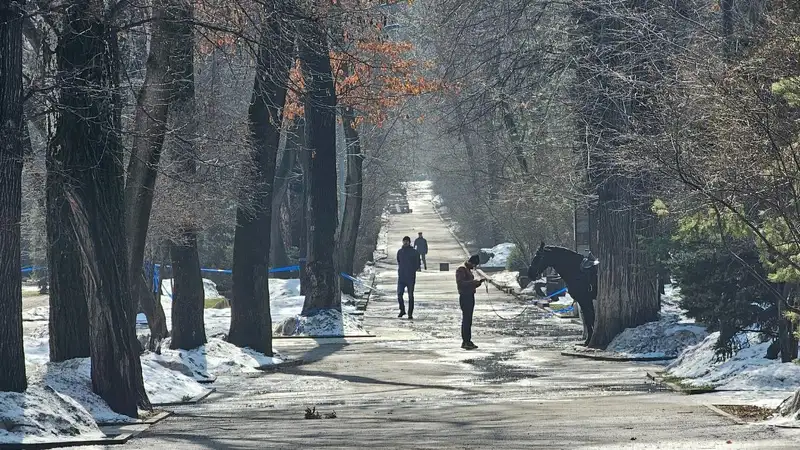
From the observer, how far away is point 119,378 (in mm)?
16688

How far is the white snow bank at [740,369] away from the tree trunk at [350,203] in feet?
77.9

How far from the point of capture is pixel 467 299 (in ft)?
95.3

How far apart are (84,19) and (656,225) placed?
13.7m

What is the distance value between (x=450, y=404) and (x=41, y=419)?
5.70m

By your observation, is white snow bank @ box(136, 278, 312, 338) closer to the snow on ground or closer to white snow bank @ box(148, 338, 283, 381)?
white snow bank @ box(148, 338, 283, 381)

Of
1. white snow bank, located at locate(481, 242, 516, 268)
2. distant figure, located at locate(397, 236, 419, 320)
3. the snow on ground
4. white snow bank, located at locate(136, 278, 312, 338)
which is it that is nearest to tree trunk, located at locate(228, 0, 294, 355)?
white snow bank, located at locate(136, 278, 312, 338)

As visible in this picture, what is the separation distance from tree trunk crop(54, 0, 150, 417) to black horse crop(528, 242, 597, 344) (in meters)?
12.7

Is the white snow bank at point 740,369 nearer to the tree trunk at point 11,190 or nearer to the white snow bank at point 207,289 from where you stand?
the tree trunk at point 11,190

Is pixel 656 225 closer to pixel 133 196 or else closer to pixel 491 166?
pixel 133 196

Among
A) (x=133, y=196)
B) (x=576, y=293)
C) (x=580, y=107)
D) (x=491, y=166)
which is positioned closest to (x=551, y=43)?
(x=580, y=107)

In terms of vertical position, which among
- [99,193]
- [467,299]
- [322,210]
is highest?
[322,210]

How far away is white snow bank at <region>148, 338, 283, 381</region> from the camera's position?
73.9 ft

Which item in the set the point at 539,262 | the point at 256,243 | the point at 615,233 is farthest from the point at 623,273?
the point at 256,243

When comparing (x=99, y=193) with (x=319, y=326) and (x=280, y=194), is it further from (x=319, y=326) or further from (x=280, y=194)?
(x=280, y=194)
